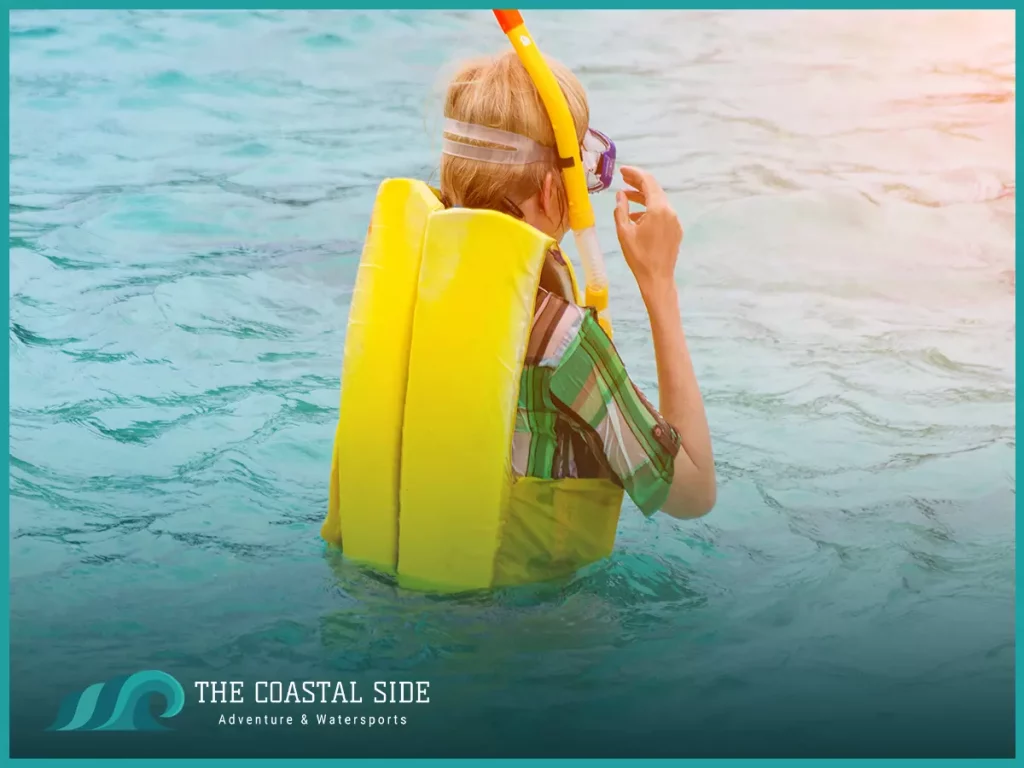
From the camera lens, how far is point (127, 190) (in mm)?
6480

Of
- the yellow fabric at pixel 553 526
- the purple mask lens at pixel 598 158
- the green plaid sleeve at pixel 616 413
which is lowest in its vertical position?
the yellow fabric at pixel 553 526

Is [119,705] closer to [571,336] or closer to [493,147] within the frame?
[571,336]

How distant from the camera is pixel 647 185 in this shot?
2.96 metres

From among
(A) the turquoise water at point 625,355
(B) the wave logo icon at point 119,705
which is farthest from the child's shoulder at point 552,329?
(B) the wave logo icon at point 119,705

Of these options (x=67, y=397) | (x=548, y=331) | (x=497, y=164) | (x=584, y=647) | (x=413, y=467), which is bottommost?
(x=67, y=397)

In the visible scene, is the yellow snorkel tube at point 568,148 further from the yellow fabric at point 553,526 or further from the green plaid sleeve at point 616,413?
the yellow fabric at point 553,526

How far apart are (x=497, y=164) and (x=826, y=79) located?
17.4 feet

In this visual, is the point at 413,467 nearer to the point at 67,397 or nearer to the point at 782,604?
the point at 782,604

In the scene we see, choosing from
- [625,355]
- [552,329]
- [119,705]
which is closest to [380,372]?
[552,329]

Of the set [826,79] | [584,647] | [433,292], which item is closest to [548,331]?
[433,292]

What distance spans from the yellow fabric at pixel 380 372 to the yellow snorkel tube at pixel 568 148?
12.2 inches

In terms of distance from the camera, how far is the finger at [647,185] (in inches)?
115

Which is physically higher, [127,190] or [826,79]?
[826,79]

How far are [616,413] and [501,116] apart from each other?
663 mm
